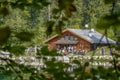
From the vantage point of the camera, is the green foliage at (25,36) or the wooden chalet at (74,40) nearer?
the green foliage at (25,36)

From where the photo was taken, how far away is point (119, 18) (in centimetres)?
74

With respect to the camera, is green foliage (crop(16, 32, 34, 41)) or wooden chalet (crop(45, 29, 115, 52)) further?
wooden chalet (crop(45, 29, 115, 52))

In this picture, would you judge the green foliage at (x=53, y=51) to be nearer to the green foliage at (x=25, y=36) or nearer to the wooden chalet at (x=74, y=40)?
the green foliage at (x=25, y=36)

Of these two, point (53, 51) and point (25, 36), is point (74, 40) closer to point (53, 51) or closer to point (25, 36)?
point (53, 51)

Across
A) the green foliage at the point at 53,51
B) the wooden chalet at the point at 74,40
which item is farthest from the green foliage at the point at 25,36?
the wooden chalet at the point at 74,40

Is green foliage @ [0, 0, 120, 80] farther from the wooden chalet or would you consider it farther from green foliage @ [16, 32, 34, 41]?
the wooden chalet

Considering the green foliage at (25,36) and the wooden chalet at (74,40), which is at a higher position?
the green foliage at (25,36)

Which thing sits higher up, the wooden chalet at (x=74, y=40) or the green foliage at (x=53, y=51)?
the green foliage at (x=53, y=51)

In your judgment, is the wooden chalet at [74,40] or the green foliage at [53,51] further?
the wooden chalet at [74,40]

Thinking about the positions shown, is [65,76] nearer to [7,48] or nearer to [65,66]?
[65,66]

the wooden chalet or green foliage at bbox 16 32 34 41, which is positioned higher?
green foliage at bbox 16 32 34 41

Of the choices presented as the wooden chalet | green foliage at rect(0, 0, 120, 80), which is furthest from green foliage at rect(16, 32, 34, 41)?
the wooden chalet

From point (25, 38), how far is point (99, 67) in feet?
0.81

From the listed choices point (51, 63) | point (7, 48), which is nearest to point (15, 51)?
point (7, 48)
